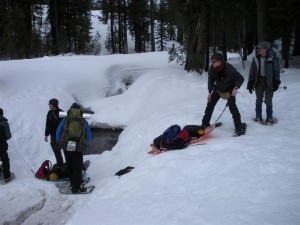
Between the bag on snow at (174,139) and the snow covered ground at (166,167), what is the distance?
30 centimetres

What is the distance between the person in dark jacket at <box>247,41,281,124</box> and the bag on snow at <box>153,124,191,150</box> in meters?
1.89

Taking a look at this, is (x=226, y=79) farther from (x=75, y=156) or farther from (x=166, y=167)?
(x=75, y=156)

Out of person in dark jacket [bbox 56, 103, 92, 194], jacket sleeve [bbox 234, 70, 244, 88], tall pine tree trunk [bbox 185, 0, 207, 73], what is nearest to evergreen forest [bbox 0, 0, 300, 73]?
tall pine tree trunk [bbox 185, 0, 207, 73]

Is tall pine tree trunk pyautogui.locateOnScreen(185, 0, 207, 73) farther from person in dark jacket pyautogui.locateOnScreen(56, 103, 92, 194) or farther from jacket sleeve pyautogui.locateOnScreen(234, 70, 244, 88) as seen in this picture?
person in dark jacket pyautogui.locateOnScreen(56, 103, 92, 194)

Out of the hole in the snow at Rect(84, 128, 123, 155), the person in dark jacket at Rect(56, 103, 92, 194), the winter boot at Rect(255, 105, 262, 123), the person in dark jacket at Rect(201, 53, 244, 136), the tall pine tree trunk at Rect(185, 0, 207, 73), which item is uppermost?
the tall pine tree trunk at Rect(185, 0, 207, 73)

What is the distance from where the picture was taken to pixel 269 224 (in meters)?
4.06

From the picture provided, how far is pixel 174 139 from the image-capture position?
311 inches

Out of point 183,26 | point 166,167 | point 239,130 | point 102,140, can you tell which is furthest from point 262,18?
point 166,167

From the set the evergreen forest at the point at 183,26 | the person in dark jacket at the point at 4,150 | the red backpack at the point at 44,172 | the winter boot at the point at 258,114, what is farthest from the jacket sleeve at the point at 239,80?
the evergreen forest at the point at 183,26

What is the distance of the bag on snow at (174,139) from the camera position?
25.5 feet

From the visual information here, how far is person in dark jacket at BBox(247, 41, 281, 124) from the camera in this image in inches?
305

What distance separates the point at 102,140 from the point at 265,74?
6.80 metres

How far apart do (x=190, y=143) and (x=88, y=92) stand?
10.2 meters

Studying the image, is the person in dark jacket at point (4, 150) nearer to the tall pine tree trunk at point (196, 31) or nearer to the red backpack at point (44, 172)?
the red backpack at point (44, 172)
